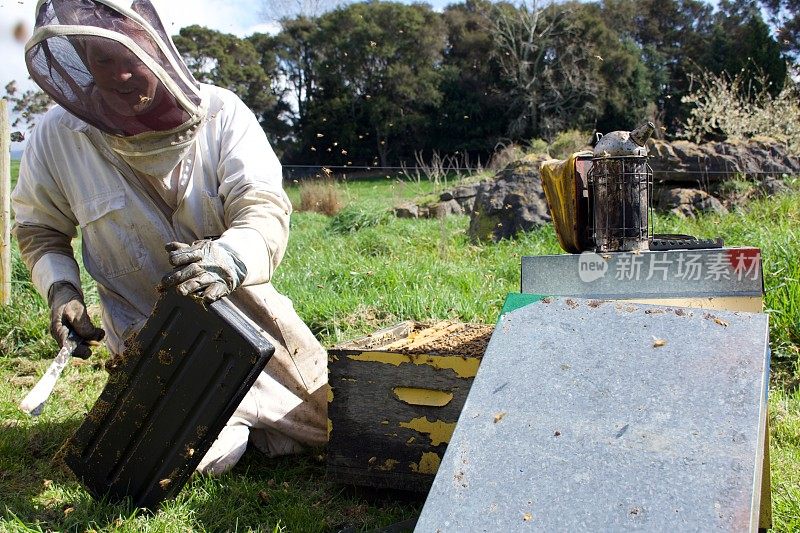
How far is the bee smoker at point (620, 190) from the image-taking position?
105 inches

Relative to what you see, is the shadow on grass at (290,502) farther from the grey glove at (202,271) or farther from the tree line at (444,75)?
the tree line at (444,75)

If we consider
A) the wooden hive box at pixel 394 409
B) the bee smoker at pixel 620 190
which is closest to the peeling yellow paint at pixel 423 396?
the wooden hive box at pixel 394 409

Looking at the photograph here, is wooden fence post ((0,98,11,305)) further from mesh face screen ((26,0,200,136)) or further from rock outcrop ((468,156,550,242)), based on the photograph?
rock outcrop ((468,156,550,242))

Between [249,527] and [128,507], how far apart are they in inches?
17.2

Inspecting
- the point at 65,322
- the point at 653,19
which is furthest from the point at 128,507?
the point at 653,19

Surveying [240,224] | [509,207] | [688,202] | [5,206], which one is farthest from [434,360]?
[688,202]

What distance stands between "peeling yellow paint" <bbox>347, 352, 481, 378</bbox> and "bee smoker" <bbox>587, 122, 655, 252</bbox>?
24.7 inches

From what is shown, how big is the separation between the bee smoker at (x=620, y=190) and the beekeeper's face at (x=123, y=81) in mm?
1652

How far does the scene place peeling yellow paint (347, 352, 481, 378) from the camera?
2549mm

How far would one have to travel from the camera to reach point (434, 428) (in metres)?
2.62

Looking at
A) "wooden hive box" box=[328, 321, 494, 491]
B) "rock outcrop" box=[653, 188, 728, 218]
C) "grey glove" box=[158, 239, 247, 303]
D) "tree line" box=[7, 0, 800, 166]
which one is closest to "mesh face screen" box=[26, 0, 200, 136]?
"grey glove" box=[158, 239, 247, 303]

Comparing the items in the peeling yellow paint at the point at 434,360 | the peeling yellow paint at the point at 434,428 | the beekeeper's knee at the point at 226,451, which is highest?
the peeling yellow paint at the point at 434,360

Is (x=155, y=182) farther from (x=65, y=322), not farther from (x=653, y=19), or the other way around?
(x=653, y=19)

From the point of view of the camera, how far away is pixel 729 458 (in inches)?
60.7
